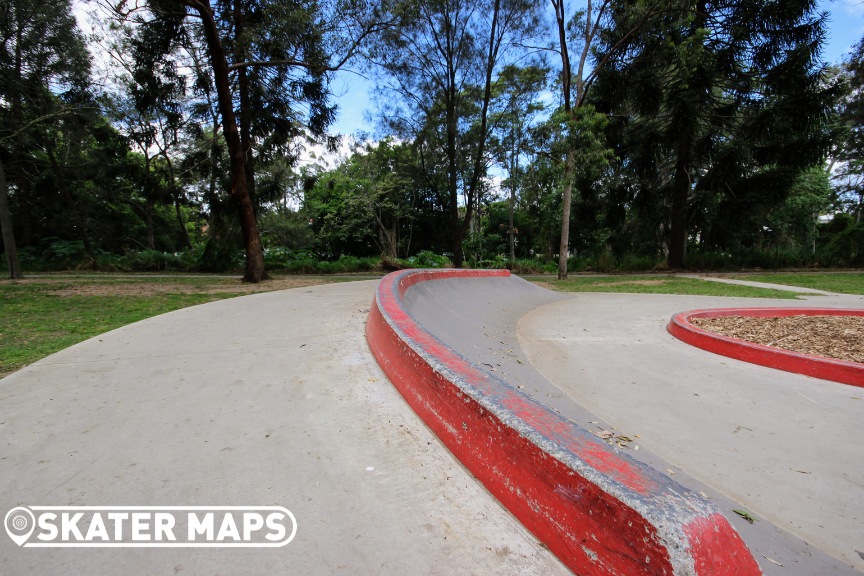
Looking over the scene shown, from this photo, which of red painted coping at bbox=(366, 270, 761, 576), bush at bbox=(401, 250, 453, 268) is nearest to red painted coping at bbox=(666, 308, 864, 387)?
red painted coping at bbox=(366, 270, 761, 576)

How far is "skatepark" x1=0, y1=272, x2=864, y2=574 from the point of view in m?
1.37

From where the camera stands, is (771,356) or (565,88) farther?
(565,88)

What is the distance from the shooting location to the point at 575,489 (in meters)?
1.34

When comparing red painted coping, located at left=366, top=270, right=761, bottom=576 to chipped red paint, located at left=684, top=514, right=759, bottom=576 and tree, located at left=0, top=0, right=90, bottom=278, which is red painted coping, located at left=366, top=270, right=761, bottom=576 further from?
tree, located at left=0, top=0, right=90, bottom=278

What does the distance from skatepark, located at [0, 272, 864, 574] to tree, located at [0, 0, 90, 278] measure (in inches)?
506

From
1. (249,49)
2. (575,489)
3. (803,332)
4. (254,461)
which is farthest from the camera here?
(249,49)

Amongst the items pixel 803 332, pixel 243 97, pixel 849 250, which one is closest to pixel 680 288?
pixel 803 332

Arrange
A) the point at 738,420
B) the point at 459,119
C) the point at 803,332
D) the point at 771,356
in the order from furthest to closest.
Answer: the point at 459,119, the point at 803,332, the point at 771,356, the point at 738,420

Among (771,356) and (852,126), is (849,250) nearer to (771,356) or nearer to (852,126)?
(852,126)

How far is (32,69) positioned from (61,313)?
13147 millimetres

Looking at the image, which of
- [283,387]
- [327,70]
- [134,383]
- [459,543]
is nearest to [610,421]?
[459,543]

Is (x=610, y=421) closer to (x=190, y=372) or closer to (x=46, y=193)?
(x=190, y=372)

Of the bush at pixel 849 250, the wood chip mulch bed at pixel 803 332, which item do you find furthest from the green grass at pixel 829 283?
the wood chip mulch bed at pixel 803 332

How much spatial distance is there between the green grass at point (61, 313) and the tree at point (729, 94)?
15.7 m
